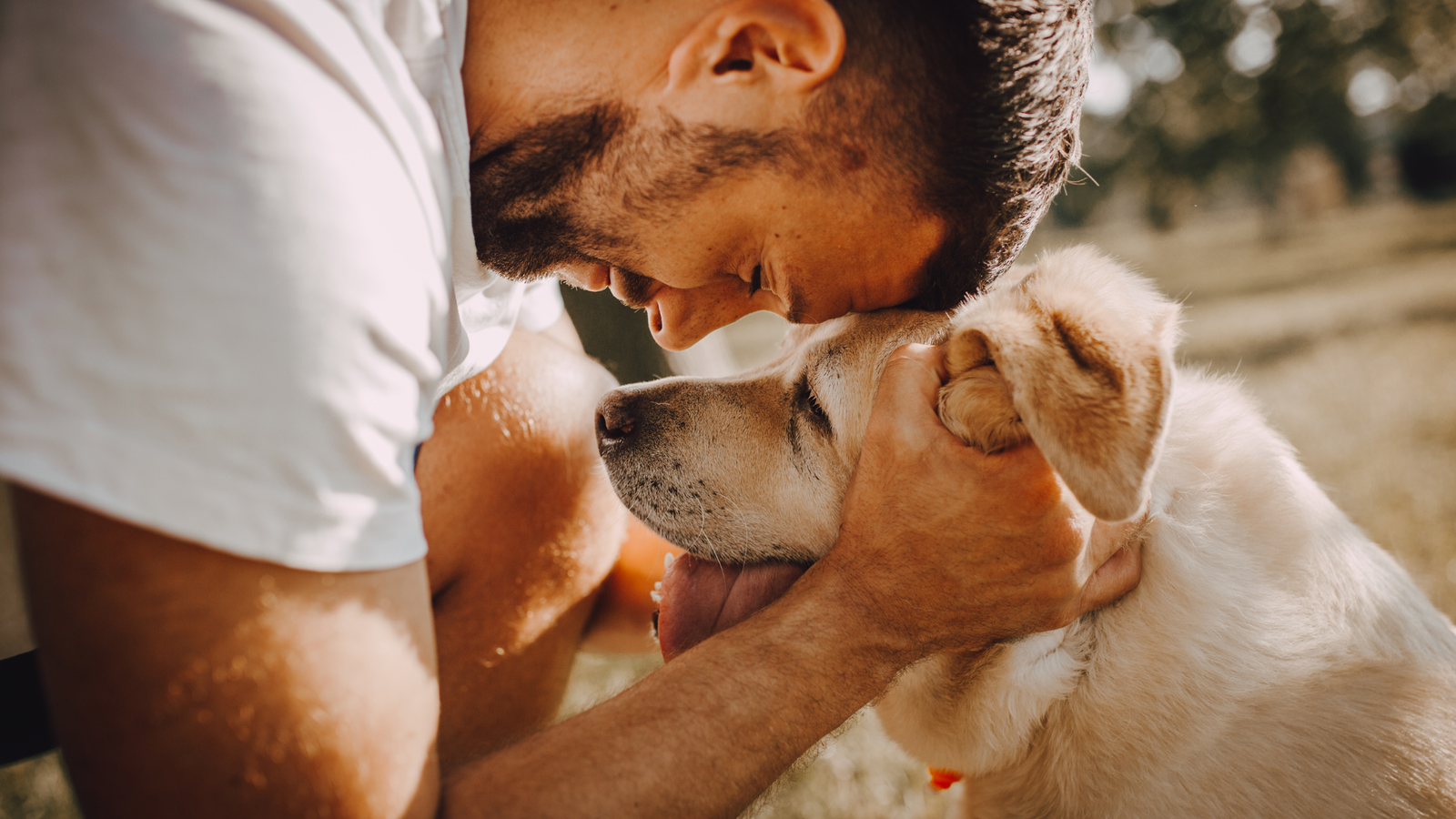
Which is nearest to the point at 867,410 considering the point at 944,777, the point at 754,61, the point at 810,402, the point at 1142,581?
the point at 810,402

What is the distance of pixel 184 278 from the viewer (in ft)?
3.25

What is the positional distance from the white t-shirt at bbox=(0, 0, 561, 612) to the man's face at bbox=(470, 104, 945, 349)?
0.71 metres

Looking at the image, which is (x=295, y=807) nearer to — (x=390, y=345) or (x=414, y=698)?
(x=414, y=698)

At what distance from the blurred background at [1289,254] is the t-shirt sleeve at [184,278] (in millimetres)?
1684

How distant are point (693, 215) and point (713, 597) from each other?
3.22ft

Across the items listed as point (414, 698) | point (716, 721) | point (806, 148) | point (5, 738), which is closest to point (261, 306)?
point (414, 698)

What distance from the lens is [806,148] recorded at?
1.74 metres

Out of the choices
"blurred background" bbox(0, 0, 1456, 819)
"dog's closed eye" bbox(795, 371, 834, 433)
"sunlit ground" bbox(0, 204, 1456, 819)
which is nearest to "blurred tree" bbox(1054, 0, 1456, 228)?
"blurred background" bbox(0, 0, 1456, 819)

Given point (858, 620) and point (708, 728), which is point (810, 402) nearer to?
point (858, 620)

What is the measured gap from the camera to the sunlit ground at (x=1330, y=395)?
3.28 meters

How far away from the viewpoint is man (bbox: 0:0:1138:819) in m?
0.98

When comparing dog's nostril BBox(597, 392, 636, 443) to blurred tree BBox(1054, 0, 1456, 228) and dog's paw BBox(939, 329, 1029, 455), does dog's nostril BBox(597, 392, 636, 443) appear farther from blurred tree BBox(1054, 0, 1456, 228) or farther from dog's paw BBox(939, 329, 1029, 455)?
blurred tree BBox(1054, 0, 1456, 228)

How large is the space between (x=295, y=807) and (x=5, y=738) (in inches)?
52.7

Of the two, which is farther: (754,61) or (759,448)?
(759,448)
